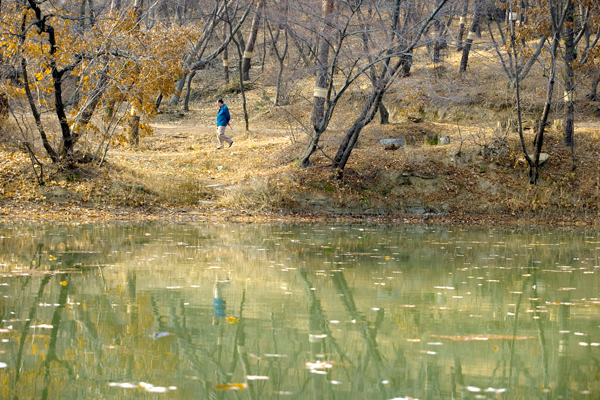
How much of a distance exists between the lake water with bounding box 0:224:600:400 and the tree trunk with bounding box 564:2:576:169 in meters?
8.54

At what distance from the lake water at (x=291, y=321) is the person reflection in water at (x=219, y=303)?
0.04 m

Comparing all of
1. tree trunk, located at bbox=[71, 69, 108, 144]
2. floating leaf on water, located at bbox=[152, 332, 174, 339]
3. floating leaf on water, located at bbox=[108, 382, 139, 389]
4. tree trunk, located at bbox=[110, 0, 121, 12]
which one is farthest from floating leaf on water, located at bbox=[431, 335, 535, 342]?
tree trunk, located at bbox=[110, 0, 121, 12]

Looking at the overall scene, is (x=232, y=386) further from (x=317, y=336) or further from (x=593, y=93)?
(x=593, y=93)

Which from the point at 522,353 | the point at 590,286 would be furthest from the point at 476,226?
the point at 522,353

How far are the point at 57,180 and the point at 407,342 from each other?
46.2 ft

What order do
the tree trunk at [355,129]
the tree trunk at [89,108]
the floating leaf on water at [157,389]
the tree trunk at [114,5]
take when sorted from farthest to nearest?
the tree trunk at [114,5] → the tree trunk at [355,129] → the tree trunk at [89,108] → the floating leaf on water at [157,389]

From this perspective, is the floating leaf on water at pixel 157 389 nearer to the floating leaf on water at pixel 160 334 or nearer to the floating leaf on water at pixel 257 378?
the floating leaf on water at pixel 257 378

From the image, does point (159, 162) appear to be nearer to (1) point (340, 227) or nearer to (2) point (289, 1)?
(2) point (289, 1)

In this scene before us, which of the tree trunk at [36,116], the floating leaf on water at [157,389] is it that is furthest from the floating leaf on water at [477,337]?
the tree trunk at [36,116]

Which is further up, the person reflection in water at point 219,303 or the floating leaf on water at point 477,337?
the floating leaf on water at point 477,337

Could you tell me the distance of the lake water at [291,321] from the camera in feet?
16.4

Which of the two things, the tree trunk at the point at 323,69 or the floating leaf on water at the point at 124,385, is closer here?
the floating leaf on water at the point at 124,385

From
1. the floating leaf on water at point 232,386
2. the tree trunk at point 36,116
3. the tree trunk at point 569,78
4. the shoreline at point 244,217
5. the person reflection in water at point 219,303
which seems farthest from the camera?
the tree trunk at point 569,78

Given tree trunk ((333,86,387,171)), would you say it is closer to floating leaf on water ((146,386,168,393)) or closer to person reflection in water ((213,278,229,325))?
person reflection in water ((213,278,229,325))
